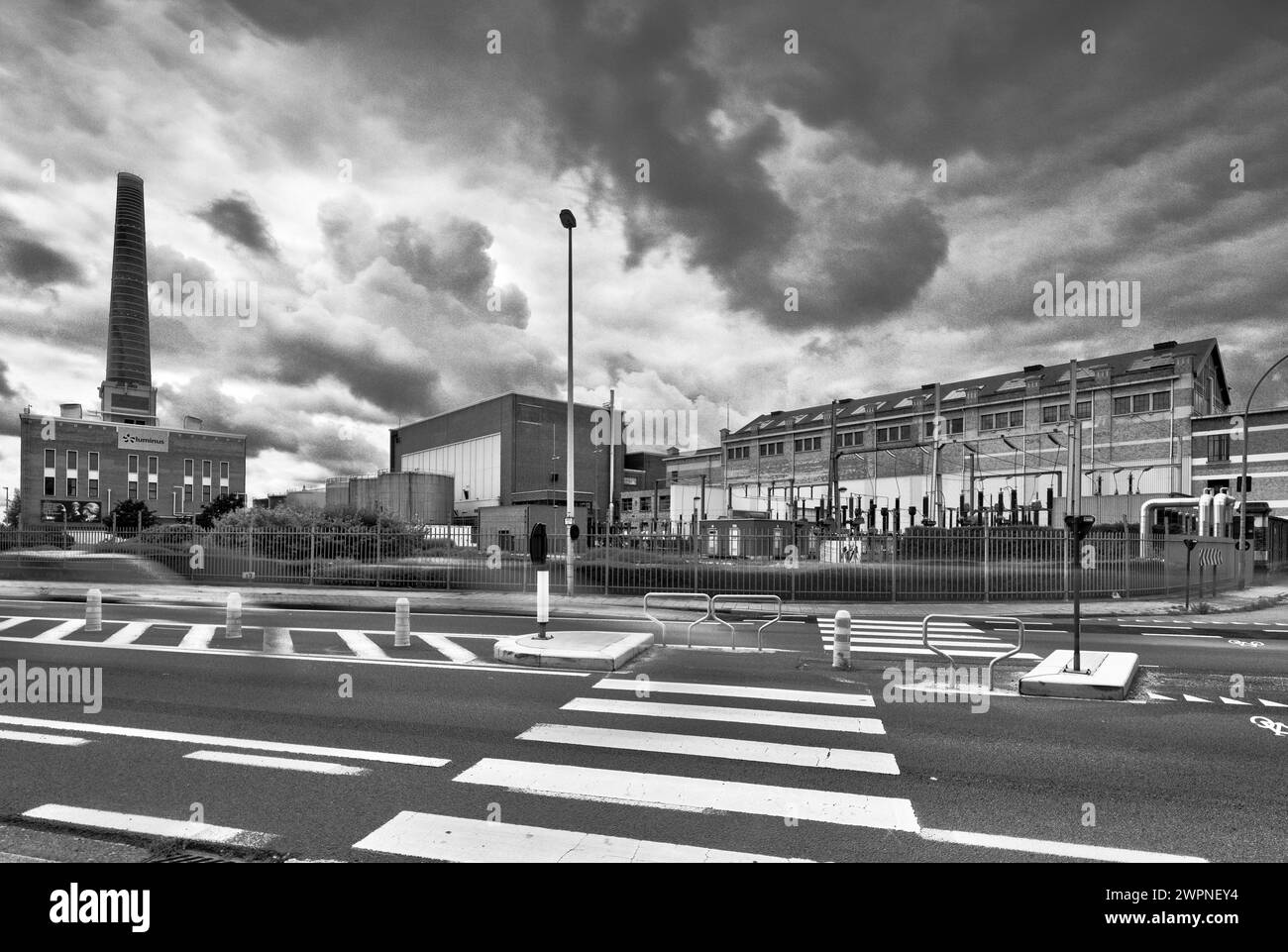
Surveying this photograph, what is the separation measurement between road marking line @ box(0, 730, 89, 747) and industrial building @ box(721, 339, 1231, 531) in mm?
42045

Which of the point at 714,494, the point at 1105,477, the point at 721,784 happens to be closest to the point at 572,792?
the point at 721,784

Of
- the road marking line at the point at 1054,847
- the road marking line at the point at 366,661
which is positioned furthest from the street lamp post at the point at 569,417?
the road marking line at the point at 1054,847

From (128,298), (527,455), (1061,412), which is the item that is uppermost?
(128,298)

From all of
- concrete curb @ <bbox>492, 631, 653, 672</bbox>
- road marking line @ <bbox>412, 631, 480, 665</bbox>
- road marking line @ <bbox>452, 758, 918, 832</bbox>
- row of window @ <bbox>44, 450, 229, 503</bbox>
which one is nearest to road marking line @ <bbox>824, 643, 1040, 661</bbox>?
concrete curb @ <bbox>492, 631, 653, 672</bbox>

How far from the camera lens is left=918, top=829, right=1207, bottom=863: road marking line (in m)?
4.72

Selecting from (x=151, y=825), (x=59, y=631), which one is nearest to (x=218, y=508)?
(x=59, y=631)

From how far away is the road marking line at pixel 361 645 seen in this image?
12633 mm

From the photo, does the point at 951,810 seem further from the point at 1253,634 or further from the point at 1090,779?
the point at 1253,634

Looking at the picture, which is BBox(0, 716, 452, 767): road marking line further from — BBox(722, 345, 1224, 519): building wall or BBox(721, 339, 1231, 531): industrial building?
BBox(722, 345, 1224, 519): building wall

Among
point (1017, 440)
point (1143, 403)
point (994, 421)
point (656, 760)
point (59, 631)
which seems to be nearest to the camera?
point (656, 760)

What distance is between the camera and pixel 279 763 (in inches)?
259

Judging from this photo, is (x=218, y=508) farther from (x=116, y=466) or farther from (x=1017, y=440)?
(x=1017, y=440)

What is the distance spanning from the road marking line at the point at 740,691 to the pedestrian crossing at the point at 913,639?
12.6ft

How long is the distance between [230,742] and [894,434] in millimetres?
77753
